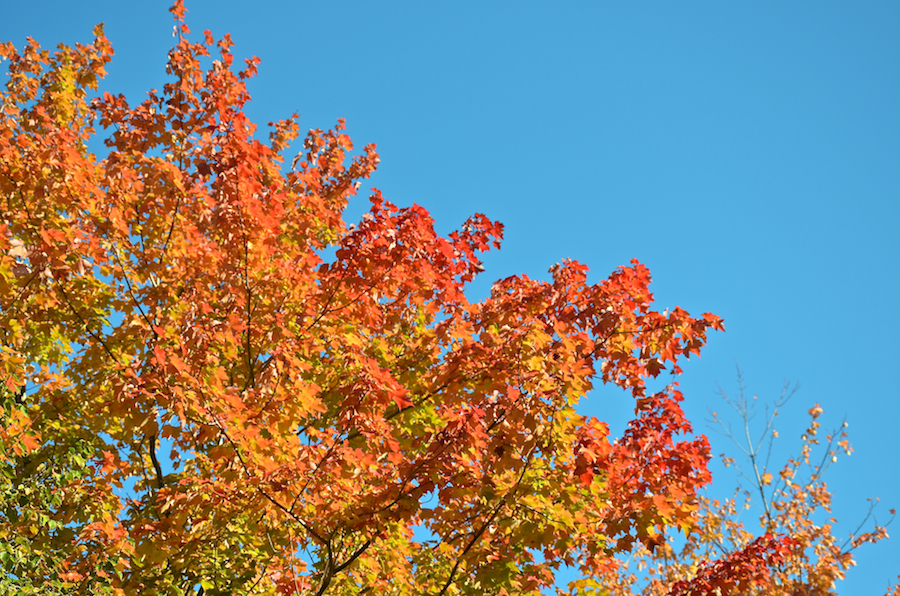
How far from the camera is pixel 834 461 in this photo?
42.1 ft

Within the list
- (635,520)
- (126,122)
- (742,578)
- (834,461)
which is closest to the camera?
(635,520)

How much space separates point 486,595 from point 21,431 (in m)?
4.45

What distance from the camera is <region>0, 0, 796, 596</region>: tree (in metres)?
4.84

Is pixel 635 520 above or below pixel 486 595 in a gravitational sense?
above

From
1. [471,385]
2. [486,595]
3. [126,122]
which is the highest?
[126,122]

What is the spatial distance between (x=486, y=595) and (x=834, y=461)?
1077 cm

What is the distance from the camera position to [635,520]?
474cm

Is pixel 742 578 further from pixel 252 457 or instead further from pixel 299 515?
pixel 252 457

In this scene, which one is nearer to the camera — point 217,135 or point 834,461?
point 217,135

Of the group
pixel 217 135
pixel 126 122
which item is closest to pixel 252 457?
pixel 217 135

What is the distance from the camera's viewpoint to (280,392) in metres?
5.35

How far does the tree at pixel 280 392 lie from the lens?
191 inches

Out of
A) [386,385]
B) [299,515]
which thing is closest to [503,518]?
[386,385]

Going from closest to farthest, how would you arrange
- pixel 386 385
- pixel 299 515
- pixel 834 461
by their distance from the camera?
pixel 386 385, pixel 299 515, pixel 834 461
